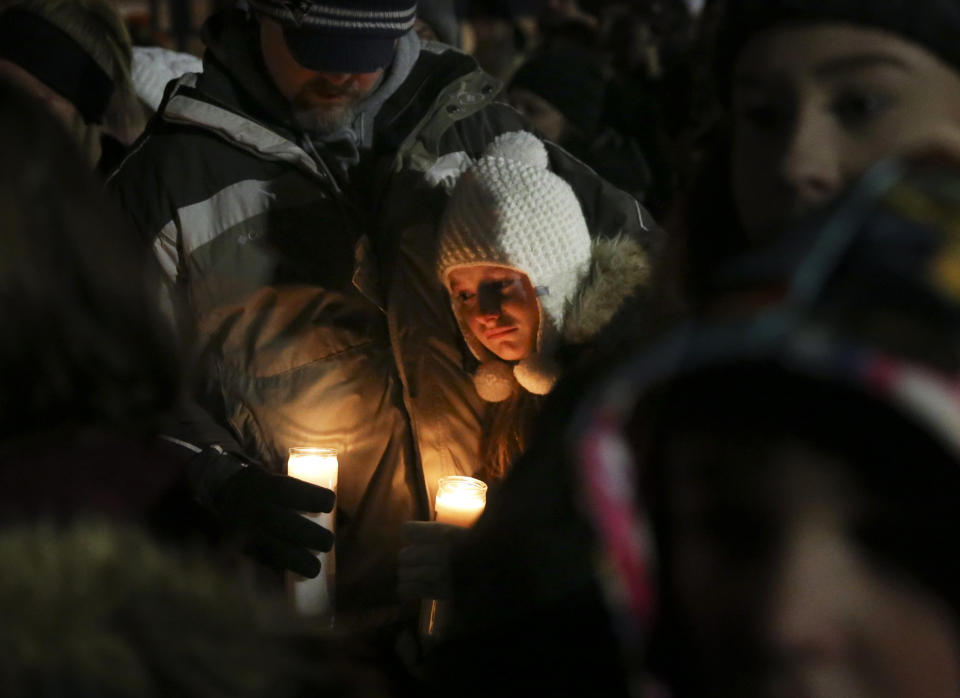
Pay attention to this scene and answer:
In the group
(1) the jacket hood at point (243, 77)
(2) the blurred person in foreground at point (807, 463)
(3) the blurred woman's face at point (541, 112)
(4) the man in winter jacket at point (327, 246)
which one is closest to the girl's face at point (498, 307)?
(4) the man in winter jacket at point (327, 246)

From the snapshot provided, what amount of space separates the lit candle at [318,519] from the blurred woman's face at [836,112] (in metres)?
1.29

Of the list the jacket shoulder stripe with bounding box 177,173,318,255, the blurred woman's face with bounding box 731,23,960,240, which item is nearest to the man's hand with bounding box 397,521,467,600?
the jacket shoulder stripe with bounding box 177,173,318,255

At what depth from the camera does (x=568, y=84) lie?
14.6 ft

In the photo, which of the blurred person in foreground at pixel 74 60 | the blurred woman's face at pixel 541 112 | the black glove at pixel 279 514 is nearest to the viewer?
the black glove at pixel 279 514

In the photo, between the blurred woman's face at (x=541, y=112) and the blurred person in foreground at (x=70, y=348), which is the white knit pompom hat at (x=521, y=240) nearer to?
the blurred person in foreground at (x=70, y=348)

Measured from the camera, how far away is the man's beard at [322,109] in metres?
2.75

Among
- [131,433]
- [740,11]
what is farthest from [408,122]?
[131,433]

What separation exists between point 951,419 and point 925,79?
59cm

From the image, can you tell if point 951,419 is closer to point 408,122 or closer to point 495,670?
point 495,670

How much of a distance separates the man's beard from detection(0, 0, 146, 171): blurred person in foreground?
0.59 metres

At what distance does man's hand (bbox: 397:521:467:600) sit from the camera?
2064 mm

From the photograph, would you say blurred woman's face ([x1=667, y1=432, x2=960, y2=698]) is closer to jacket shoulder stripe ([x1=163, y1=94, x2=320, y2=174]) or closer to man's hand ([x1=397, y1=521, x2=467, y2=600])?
man's hand ([x1=397, y1=521, x2=467, y2=600])

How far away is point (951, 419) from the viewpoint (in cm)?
73

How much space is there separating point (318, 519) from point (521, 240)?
0.70 meters
